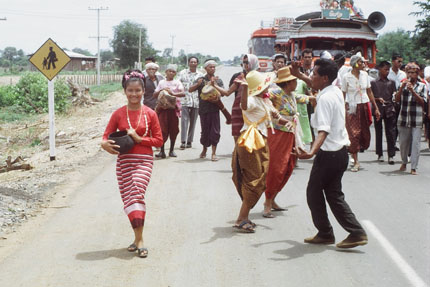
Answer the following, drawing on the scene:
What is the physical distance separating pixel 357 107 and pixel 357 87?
0.36m

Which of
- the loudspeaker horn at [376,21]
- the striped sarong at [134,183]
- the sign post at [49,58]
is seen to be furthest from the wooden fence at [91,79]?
the striped sarong at [134,183]

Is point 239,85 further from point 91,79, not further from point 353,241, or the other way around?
point 91,79

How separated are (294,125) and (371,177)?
3.12 m

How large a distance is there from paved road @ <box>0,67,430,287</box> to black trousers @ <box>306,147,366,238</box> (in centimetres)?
25

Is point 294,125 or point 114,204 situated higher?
point 294,125

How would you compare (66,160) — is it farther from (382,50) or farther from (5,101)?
(382,50)

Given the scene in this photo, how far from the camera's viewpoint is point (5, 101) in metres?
28.9

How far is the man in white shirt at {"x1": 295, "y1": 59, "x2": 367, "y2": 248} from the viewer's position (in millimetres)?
5715

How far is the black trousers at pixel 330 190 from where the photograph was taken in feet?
19.0

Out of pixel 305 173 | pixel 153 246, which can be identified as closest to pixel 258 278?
pixel 153 246

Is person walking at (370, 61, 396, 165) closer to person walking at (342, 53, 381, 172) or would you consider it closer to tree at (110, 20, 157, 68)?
person walking at (342, 53, 381, 172)

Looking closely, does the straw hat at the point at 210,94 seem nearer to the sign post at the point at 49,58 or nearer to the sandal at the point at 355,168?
the sandal at the point at 355,168

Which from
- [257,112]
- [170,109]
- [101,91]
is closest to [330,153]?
[257,112]

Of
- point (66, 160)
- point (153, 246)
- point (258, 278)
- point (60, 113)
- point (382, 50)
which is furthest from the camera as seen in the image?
A: point (382, 50)
